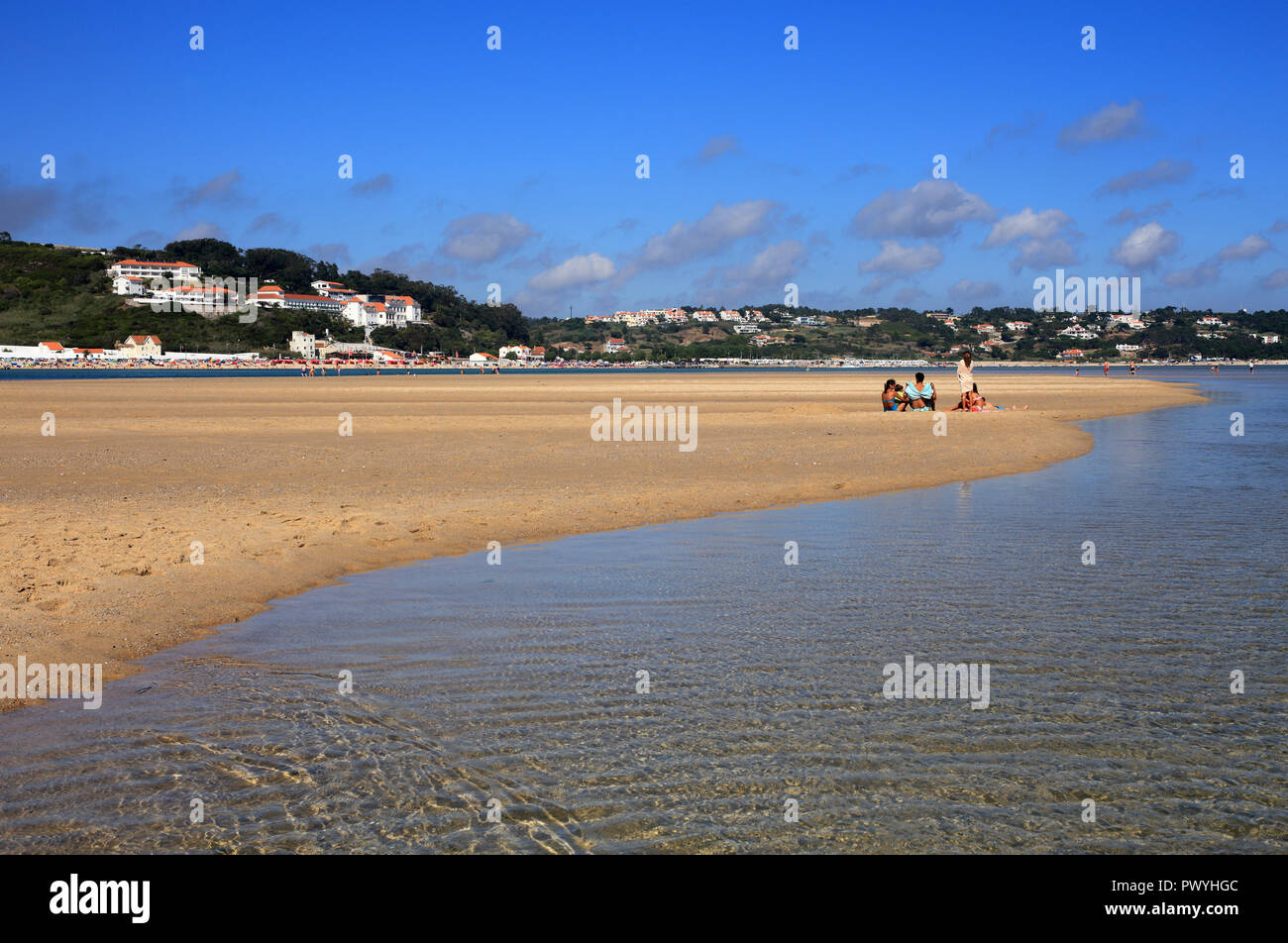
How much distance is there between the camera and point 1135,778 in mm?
5156

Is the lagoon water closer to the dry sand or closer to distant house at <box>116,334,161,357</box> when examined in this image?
the dry sand

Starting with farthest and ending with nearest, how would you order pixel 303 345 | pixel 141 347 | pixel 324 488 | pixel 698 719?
pixel 303 345
pixel 141 347
pixel 324 488
pixel 698 719

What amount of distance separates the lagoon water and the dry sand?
3.26 ft

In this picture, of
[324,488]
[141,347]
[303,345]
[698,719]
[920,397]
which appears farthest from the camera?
[303,345]

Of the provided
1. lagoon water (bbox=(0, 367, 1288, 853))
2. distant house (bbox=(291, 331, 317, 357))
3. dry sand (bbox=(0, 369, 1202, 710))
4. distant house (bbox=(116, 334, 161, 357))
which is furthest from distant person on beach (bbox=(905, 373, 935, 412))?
distant house (bbox=(116, 334, 161, 357))

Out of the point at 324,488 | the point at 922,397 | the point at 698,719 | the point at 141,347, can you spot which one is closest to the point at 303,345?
the point at 141,347

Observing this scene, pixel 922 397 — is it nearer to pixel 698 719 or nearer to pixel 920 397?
pixel 920 397

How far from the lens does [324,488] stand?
15.3 m

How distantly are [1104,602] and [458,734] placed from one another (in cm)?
611

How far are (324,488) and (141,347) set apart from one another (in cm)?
18060

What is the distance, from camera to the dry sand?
8.88m

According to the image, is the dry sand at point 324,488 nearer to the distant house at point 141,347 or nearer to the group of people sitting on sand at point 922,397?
the group of people sitting on sand at point 922,397
